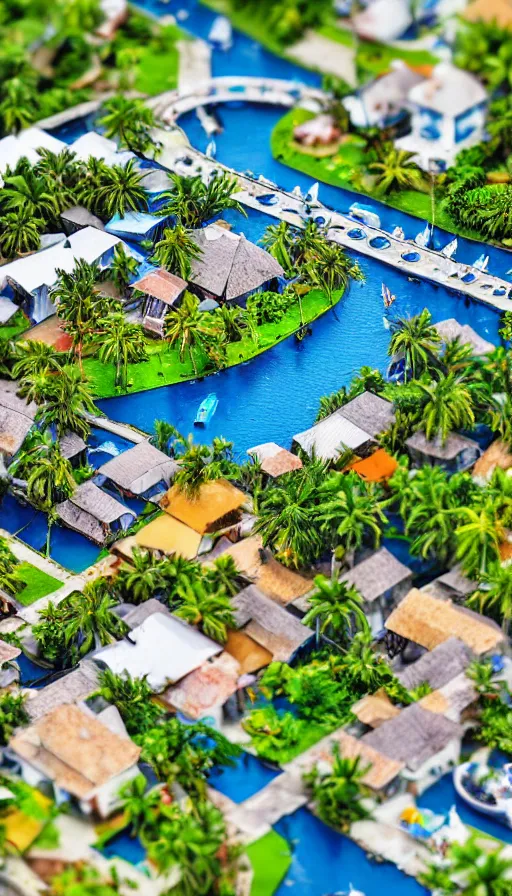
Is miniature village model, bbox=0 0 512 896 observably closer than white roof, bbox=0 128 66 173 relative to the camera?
Yes

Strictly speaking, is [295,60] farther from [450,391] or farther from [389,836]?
[389,836]

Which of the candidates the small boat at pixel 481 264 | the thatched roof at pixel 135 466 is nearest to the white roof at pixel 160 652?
the thatched roof at pixel 135 466

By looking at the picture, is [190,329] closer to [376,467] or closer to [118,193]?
[118,193]

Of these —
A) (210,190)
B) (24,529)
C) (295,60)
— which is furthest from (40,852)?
(295,60)

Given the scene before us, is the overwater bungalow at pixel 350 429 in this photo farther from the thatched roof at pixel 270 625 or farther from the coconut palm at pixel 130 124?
the coconut palm at pixel 130 124

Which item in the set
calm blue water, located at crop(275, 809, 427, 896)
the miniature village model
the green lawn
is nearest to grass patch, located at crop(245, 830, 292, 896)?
the miniature village model

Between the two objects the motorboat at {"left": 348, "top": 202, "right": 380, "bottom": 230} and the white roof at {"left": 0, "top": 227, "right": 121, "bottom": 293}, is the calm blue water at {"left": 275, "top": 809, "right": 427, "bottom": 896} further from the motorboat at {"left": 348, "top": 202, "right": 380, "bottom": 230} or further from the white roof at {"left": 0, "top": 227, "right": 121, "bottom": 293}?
the motorboat at {"left": 348, "top": 202, "right": 380, "bottom": 230}

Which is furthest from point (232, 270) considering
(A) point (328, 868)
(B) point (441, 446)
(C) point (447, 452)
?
(A) point (328, 868)
